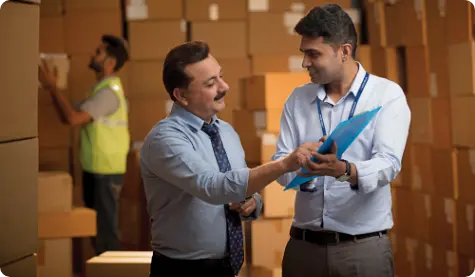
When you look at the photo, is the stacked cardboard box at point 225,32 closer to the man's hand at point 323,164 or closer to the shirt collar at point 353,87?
the shirt collar at point 353,87

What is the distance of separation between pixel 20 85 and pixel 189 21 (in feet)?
9.66

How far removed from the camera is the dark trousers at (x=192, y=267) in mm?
2049

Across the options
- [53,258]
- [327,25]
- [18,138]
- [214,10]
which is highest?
[214,10]

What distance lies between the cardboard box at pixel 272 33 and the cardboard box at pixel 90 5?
0.89 metres

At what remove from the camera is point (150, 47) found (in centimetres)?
487

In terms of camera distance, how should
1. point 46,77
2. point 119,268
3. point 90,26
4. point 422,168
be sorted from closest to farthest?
1. point 119,268
2. point 422,168
3. point 46,77
4. point 90,26

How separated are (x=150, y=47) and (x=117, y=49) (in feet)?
0.87

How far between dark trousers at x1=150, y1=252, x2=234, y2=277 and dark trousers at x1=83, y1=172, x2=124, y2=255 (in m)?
2.52

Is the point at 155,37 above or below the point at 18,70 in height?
above

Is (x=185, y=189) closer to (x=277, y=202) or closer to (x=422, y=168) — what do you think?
(x=277, y=202)

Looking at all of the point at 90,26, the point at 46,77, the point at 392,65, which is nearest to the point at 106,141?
the point at 46,77

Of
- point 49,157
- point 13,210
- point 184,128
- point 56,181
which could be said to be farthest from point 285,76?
point 13,210

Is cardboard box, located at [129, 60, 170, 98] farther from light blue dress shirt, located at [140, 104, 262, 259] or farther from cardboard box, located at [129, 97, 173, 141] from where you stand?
light blue dress shirt, located at [140, 104, 262, 259]

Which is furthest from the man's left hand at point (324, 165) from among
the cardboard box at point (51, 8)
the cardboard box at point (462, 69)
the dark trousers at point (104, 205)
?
the cardboard box at point (51, 8)
